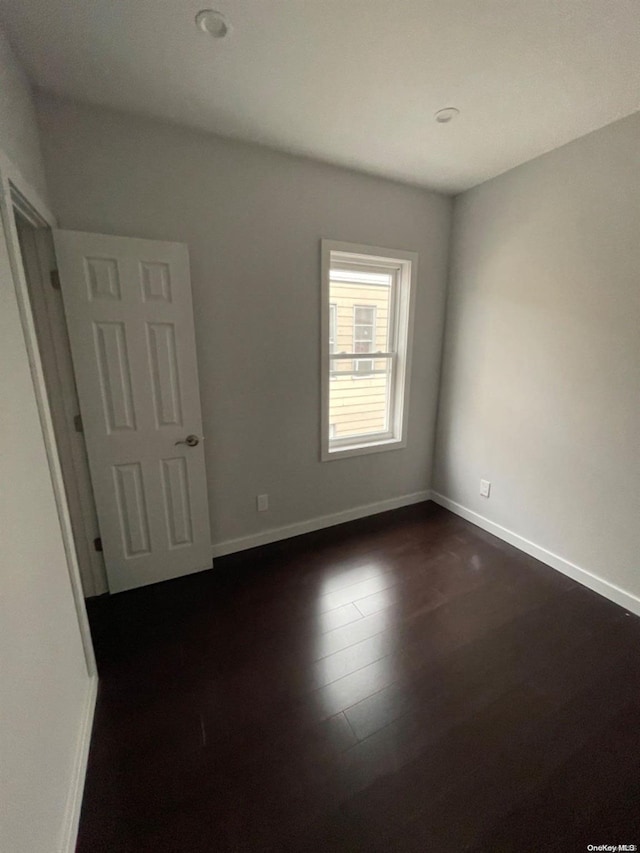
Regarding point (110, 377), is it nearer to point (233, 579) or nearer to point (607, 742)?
point (233, 579)

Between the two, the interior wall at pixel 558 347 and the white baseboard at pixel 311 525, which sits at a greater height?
the interior wall at pixel 558 347

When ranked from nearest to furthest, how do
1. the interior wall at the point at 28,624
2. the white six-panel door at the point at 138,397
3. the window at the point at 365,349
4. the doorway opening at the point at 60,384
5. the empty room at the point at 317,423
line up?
the interior wall at the point at 28,624 < the empty room at the point at 317,423 < the doorway opening at the point at 60,384 < the white six-panel door at the point at 138,397 < the window at the point at 365,349

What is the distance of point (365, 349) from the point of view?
2.92 m

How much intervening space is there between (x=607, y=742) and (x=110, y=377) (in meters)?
2.81

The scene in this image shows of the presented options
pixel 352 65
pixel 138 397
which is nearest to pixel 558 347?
pixel 352 65

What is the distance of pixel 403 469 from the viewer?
322 centimetres

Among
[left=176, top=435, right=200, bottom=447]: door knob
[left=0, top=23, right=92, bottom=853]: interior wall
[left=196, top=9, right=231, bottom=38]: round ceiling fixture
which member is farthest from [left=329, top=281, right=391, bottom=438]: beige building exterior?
[left=0, top=23, right=92, bottom=853]: interior wall

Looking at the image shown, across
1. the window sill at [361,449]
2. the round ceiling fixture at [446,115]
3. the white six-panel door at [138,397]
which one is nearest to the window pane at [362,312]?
the window sill at [361,449]

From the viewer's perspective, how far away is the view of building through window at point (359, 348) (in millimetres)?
2746

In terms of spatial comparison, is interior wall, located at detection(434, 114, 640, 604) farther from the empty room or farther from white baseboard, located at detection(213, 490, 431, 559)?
white baseboard, located at detection(213, 490, 431, 559)

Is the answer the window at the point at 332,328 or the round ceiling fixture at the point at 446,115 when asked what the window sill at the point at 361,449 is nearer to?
the window at the point at 332,328

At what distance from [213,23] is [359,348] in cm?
196

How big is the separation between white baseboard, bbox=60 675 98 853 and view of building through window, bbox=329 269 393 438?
7.03 ft

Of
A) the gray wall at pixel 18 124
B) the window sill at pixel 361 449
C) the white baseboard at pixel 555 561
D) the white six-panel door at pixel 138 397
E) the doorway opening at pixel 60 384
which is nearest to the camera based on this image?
the gray wall at pixel 18 124
